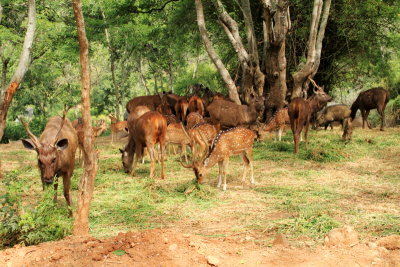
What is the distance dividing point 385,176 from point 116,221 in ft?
21.7

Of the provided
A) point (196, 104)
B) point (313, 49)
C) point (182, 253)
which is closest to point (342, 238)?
point (182, 253)

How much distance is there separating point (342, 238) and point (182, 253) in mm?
1970

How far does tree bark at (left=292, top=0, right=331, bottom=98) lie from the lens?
649 inches

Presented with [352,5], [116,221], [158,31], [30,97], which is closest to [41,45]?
[158,31]

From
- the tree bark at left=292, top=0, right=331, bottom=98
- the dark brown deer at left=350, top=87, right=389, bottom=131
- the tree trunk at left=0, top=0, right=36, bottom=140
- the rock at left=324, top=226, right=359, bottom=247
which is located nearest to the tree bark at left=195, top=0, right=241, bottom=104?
the tree bark at left=292, top=0, right=331, bottom=98

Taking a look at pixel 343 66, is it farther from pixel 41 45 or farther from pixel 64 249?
pixel 64 249

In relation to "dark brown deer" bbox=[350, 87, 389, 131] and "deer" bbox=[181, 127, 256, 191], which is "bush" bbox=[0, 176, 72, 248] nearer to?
"deer" bbox=[181, 127, 256, 191]

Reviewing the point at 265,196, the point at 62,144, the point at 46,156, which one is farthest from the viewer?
the point at 265,196

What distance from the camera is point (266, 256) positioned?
5418 mm

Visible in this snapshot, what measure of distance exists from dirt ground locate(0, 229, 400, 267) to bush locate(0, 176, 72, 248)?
0.54m

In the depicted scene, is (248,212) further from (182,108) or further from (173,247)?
(182,108)

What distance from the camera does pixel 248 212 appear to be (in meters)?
8.77

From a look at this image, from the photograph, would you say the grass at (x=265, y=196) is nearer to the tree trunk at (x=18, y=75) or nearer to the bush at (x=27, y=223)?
the bush at (x=27, y=223)

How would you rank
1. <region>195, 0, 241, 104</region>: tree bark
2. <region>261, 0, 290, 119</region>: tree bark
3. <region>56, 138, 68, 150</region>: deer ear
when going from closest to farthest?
1. <region>56, 138, 68, 150</region>: deer ear
2. <region>261, 0, 290, 119</region>: tree bark
3. <region>195, 0, 241, 104</region>: tree bark
